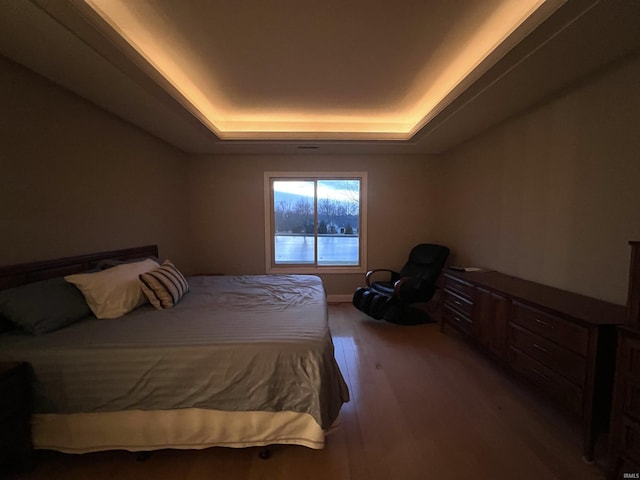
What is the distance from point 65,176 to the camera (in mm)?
2242

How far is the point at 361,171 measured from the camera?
4461mm

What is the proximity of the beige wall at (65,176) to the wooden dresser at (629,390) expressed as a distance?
11.9 feet

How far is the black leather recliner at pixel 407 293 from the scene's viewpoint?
350 cm

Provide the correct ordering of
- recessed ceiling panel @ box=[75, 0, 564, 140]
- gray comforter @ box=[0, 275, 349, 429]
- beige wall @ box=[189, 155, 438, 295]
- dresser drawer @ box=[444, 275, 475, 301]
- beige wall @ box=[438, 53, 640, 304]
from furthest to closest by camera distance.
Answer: beige wall @ box=[189, 155, 438, 295] < dresser drawer @ box=[444, 275, 475, 301] < beige wall @ box=[438, 53, 640, 304] < recessed ceiling panel @ box=[75, 0, 564, 140] < gray comforter @ box=[0, 275, 349, 429]

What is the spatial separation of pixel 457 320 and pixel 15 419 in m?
3.42

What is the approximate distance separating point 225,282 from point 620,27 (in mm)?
3493

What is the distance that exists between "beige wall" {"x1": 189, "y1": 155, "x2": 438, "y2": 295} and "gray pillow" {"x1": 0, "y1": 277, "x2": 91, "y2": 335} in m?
2.53

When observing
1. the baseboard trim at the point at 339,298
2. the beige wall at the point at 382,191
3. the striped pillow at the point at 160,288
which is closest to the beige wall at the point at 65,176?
the beige wall at the point at 382,191

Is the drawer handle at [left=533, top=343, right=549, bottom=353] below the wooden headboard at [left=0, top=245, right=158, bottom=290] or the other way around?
below

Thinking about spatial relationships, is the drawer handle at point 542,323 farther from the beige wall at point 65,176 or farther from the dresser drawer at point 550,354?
the beige wall at point 65,176

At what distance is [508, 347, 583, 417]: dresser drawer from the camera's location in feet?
5.34

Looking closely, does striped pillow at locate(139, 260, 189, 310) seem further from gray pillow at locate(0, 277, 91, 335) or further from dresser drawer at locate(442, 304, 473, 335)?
dresser drawer at locate(442, 304, 473, 335)

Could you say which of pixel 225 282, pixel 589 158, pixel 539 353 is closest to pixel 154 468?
pixel 225 282

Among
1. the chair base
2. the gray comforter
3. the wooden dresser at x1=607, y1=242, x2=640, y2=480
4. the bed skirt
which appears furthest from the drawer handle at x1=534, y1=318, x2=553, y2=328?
the chair base
